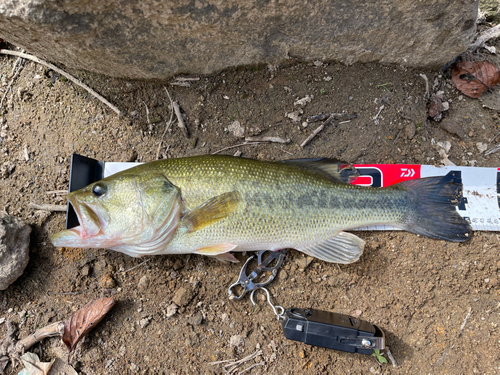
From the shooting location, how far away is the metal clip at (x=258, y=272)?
9.43 ft

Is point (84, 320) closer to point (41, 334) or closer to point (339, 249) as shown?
point (41, 334)

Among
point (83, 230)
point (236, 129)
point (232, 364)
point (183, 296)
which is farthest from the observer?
point (236, 129)

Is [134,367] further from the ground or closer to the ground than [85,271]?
closer to the ground

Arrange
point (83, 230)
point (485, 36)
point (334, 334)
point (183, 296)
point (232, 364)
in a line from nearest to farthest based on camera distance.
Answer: point (83, 230) < point (334, 334) < point (232, 364) < point (183, 296) < point (485, 36)

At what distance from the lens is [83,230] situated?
8.07 ft

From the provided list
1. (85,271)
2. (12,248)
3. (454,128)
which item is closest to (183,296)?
(85,271)

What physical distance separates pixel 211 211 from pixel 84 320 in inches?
66.8

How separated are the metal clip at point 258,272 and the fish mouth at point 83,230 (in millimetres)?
1355

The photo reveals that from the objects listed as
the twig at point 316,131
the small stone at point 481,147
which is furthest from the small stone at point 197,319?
the small stone at point 481,147

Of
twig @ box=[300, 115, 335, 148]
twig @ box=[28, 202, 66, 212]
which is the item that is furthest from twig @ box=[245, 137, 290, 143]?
twig @ box=[28, 202, 66, 212]

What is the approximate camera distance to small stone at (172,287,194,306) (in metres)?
2.89

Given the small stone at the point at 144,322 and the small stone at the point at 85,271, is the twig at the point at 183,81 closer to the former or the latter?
the small stone at the point at 85,271

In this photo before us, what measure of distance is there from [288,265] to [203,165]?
1.34 m

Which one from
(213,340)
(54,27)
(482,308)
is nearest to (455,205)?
(482,308)
